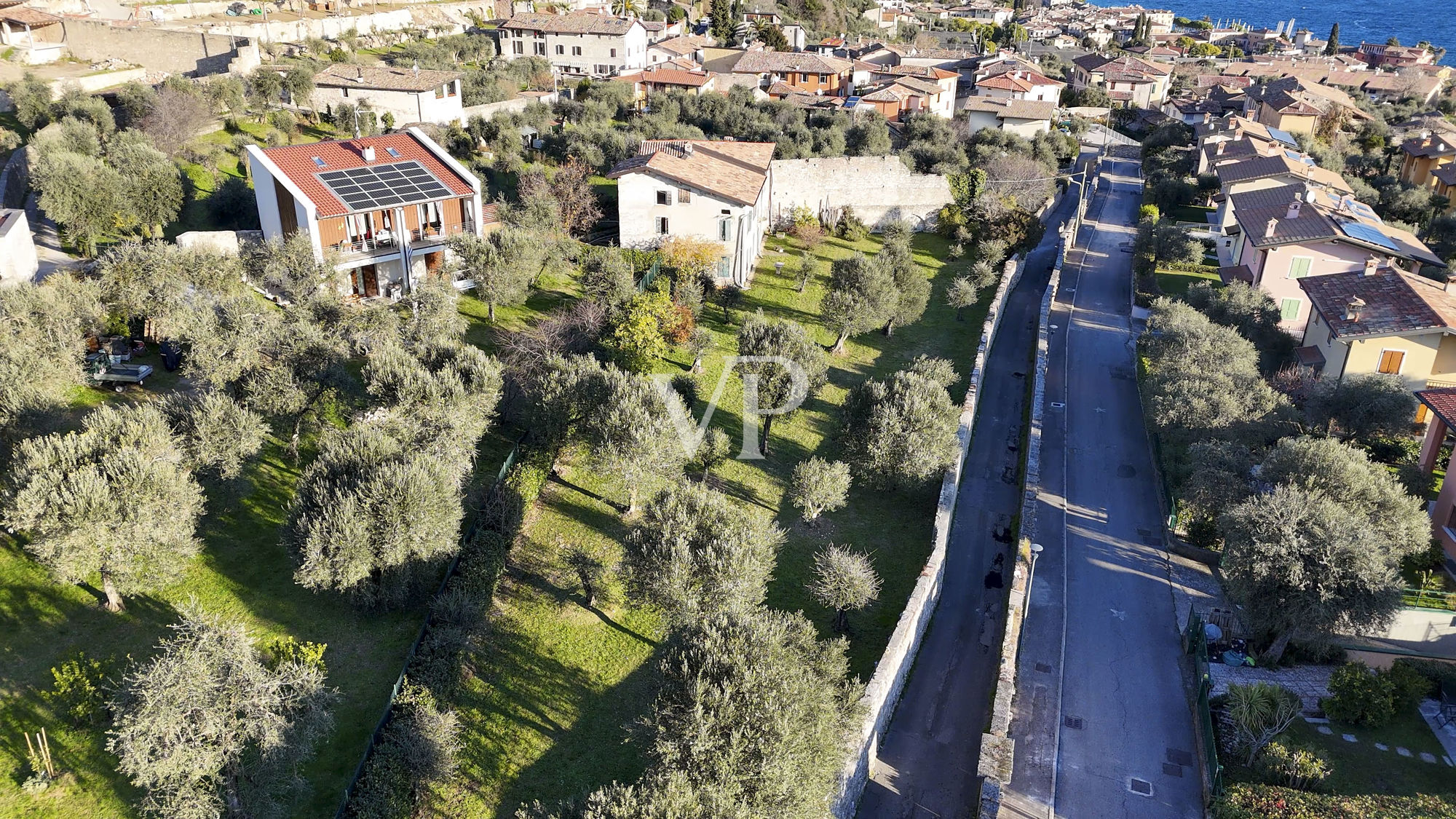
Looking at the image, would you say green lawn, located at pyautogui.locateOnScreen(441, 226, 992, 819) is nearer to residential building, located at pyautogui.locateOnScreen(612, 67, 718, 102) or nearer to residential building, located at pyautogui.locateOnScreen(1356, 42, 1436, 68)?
residential building, located at pyautogui.locateOnScreen(612, 67, 718, 102)

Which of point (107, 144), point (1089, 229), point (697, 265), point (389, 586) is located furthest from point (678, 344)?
point (1089, 229)

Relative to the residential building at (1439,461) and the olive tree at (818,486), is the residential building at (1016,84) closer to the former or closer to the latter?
the residential building at (1439,461)

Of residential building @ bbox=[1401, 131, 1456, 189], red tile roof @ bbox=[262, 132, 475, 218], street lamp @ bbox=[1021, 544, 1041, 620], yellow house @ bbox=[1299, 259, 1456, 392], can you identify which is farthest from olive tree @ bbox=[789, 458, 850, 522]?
residential building @ bbox=[1401, 131, 1456, 189]

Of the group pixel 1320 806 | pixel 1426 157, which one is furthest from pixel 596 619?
pixel 1426 157

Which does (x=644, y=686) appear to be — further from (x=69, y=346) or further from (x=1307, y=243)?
(x=1307, y=243)

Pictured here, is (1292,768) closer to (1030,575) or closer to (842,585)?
(1030,575)
